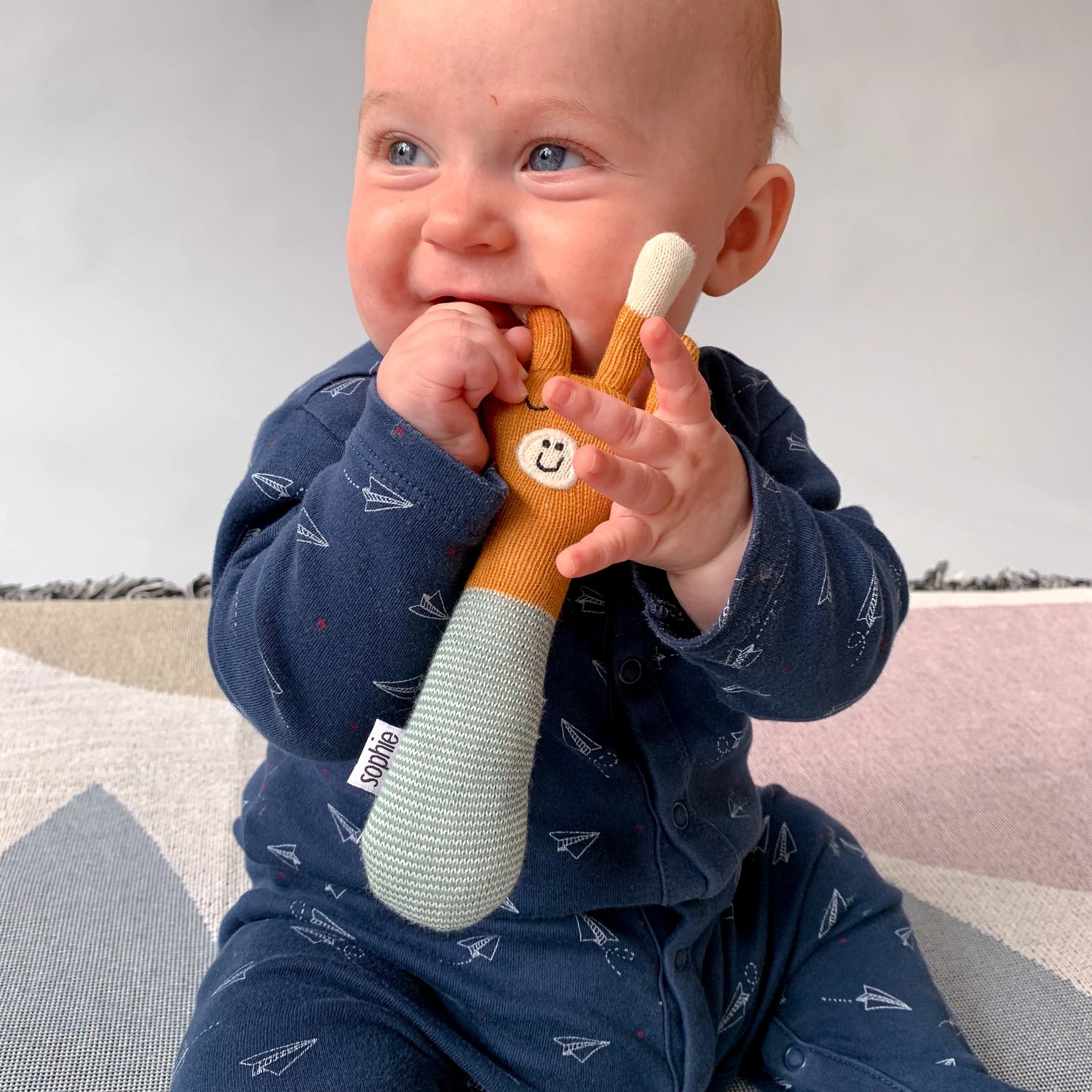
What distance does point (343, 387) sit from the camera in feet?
2.22

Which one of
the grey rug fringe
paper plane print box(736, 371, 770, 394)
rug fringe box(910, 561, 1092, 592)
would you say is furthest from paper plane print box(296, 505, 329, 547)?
rug fringe box(910, 561, 1092, 592)

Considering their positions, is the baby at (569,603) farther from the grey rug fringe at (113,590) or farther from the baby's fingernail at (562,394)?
the grey rug fringe at (113,590)

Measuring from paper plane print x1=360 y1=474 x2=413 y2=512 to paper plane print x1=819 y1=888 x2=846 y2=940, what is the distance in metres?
0.43

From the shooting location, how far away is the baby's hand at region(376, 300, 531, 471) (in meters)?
0.53

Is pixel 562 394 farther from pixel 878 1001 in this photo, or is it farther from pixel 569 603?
pixel 878 1001

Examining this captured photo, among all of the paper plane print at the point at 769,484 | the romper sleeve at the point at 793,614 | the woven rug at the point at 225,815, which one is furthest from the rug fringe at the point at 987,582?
the paper plane print at the point at 769,484

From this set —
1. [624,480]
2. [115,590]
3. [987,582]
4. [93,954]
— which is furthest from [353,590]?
[987,582]

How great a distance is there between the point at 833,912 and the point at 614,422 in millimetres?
438

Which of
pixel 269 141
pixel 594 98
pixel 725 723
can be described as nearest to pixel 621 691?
pixel 725 723

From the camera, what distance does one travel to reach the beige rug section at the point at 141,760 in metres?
0.88

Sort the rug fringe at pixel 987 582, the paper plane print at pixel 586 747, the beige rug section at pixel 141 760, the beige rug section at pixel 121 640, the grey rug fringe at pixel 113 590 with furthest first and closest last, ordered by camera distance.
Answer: the rug fringe at pixel 987 582, the grey rug fringe at pixel 113 590, the beige rug section at pixel 121 640, the beige rug section at pixel 141 760, the paper plane print at pixel 586 747

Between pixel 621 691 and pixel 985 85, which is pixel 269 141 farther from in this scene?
pixel 621 691

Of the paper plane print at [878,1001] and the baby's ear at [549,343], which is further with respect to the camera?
the paper plane print at [878,1001]

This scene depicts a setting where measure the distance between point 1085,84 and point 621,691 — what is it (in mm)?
1797
